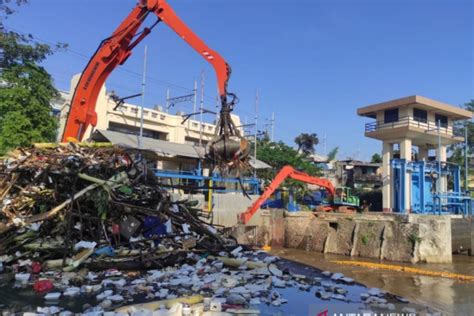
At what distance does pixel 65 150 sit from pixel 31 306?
3.50 metres

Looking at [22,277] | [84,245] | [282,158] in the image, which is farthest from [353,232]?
[282,158]

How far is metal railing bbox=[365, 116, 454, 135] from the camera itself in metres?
22.4

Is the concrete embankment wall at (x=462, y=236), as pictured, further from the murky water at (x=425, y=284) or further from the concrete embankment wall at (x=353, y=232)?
the murky water at (x=425, y=284)

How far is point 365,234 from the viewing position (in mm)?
15500

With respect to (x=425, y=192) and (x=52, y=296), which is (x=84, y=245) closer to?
(x=52, y=296)

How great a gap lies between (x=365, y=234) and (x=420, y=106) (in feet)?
36.6

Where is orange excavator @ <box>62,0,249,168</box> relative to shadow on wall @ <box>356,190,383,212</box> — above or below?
above

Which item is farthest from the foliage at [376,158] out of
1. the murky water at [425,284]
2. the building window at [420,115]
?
the murky water at [425,284]

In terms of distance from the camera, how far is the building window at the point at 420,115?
23177 mm

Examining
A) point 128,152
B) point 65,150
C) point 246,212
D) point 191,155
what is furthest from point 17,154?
point 191,155

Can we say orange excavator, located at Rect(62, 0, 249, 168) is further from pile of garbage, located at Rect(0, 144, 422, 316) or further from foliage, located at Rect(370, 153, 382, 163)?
foliage, located at Rect(370, 153, 382, 163)

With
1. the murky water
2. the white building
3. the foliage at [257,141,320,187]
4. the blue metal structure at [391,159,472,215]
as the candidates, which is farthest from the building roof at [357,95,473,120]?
the murky water

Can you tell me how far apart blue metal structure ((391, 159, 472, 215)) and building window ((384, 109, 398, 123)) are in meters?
3.69

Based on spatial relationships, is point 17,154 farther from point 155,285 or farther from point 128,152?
point 155,285
